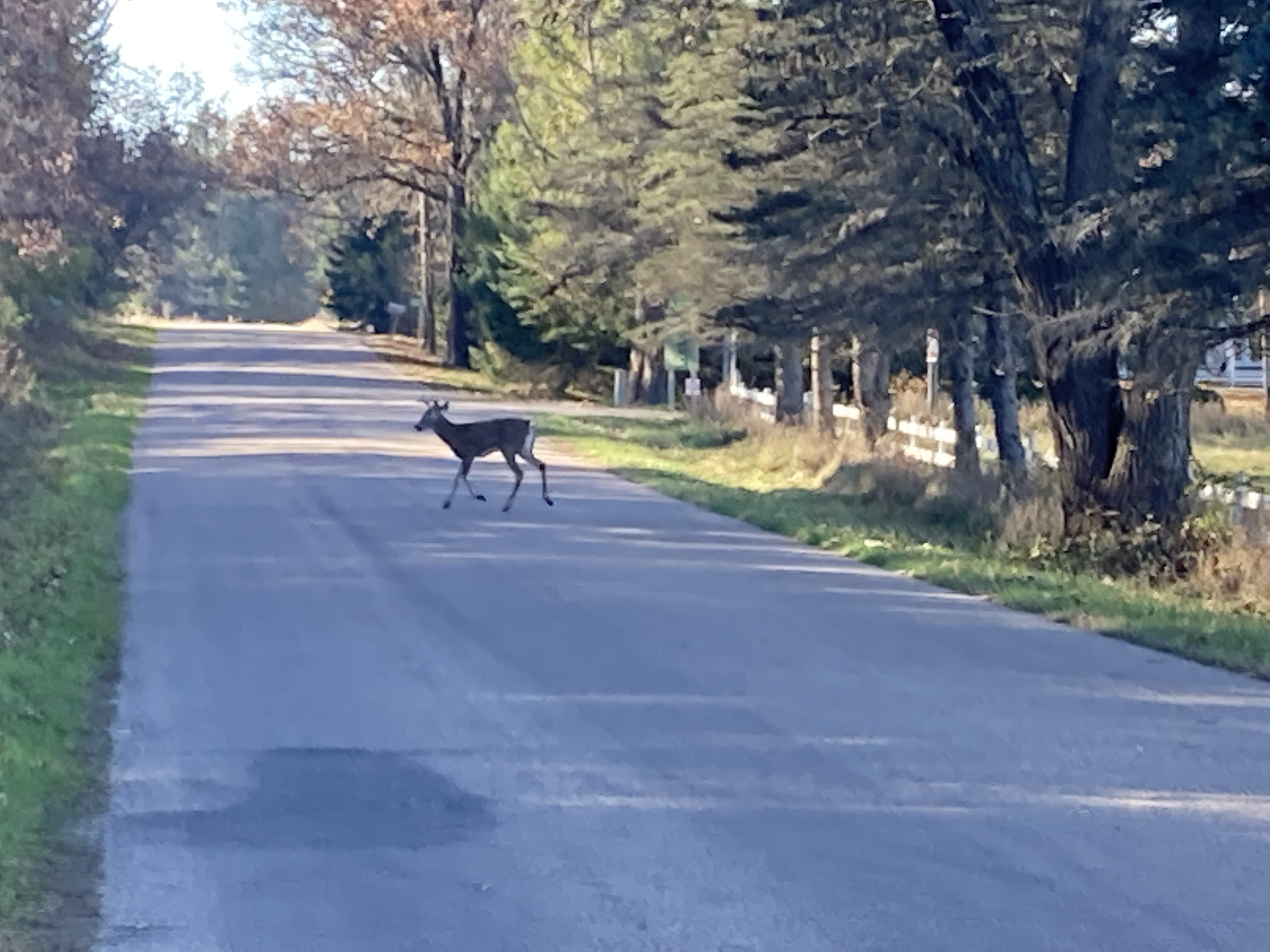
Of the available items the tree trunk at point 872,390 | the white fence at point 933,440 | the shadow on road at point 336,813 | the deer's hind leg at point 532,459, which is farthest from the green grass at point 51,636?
the tree trunk at point 872,390

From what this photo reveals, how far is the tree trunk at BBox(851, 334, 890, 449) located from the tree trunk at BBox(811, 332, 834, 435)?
464 millimetres

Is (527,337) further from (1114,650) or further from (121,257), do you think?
(1114,650)

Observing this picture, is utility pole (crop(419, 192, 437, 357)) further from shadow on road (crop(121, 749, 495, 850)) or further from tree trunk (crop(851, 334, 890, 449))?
shadow on road (crop(121, 749, 495, 850))

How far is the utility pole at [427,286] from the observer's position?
246ft

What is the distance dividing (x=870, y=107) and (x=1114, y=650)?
10.1 metres

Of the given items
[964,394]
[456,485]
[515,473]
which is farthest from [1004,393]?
[456,485]

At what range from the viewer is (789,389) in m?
38.2

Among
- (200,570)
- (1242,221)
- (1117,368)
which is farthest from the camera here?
(1117,368)

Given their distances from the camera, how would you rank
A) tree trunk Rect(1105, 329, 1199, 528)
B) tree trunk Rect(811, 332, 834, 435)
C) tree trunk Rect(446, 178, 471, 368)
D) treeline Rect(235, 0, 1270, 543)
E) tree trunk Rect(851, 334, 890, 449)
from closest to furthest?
treeline Rect(235, 0, 1270, 543) → tree trunk Rect(1105, 329, 1199, 528) → tree trunk Rect(851, 334, 890, 449) → tree trunk Rect(811, 332, 834, 435) → tree trunk Rect(446, 178, 471, 368)

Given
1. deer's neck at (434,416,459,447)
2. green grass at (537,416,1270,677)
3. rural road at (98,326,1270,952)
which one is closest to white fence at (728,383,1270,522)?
green grass at (537,416,1270,677)

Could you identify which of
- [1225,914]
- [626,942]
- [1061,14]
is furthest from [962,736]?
[1061,14]

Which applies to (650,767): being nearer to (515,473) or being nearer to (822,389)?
(515,473)

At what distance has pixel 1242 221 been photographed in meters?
15.8

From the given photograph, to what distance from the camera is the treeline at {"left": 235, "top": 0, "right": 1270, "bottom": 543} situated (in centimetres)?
1585
